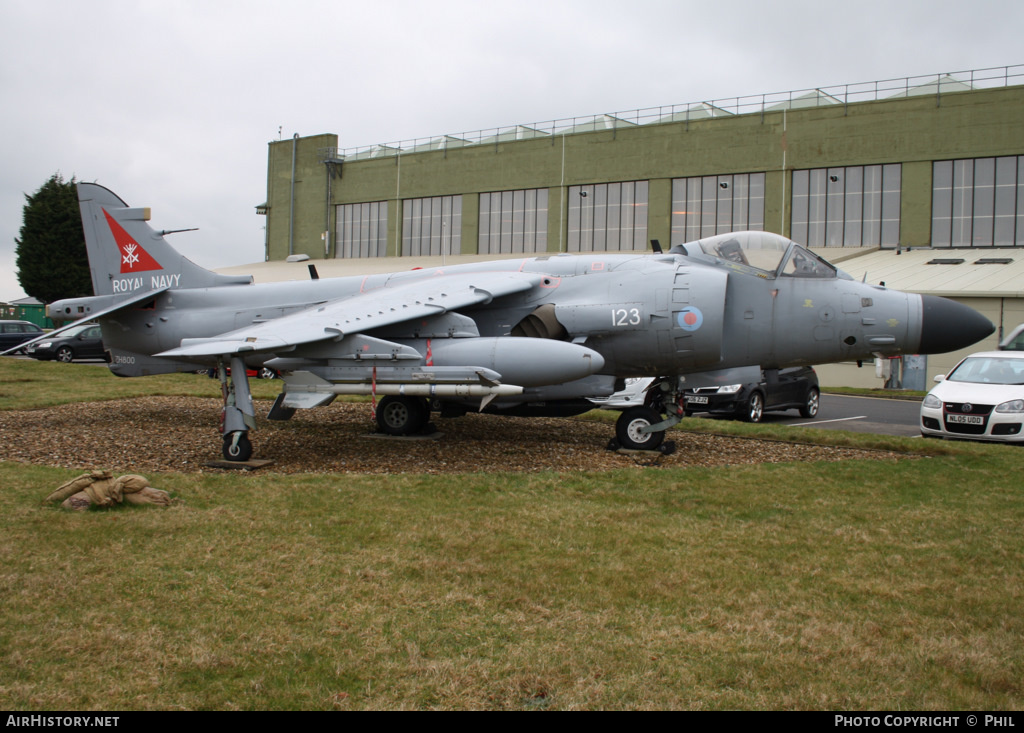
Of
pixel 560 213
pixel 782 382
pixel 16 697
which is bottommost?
pixel 16 697

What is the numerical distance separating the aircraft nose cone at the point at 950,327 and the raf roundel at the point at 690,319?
2793mm

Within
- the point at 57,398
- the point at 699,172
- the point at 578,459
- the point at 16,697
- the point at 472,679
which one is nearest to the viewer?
the point at 16,697

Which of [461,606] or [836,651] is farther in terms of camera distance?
[461,606]

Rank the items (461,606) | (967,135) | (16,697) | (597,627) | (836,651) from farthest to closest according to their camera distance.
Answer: (967,135) → (461,606) → (597,627) → (836,651) → (16,697)

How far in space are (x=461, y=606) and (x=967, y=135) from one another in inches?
1392

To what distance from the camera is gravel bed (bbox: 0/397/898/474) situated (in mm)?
9609

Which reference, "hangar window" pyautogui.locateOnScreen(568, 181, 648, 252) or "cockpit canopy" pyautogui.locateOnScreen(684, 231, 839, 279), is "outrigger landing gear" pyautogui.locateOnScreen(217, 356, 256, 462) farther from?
"hangar window" pyautogui.locateOnScreen(568, 181, 648, 252)

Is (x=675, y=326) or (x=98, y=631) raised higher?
(x=675, y=326)

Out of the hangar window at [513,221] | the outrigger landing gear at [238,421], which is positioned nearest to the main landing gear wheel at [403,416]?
the outrigger landing gear at [238,421]

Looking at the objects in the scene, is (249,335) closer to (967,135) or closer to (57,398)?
(57,398)

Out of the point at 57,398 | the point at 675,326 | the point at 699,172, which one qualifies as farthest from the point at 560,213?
the point at 675,326

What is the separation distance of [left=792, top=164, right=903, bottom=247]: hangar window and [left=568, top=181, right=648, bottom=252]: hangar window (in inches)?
293

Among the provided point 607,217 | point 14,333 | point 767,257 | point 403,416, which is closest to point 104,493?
point 403,416

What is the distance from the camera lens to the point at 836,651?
4.10 metres
